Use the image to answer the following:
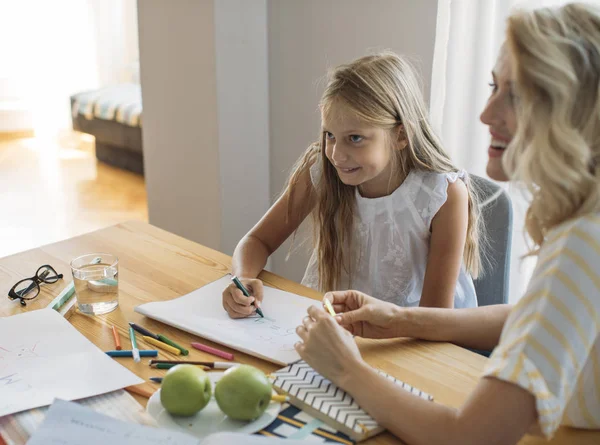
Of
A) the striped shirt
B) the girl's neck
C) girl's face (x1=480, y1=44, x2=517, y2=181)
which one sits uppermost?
girl's face (x1=480, y1=44, x2=517, y2=181)

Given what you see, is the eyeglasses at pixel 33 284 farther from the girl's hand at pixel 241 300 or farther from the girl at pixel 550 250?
the girl at pixel 550 250

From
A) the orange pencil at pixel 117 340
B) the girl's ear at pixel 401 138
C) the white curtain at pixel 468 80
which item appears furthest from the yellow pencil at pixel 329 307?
the white curtain at pixel 468 80

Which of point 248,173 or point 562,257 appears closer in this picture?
point 562,257

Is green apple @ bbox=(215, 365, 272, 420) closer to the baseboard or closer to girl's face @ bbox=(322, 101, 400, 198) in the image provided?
girl's face @ bbox=(322, 101, 400, 198)

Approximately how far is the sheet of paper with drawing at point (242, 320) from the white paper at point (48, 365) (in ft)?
0.50

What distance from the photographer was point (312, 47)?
2.47m

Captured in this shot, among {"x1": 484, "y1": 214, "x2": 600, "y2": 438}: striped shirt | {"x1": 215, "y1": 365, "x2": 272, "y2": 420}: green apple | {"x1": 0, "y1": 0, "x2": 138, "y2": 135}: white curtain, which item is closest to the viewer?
{"x1": 484, "y1": 214, "x2": 600, "y2": 438}: striped shirt

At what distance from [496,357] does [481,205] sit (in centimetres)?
76

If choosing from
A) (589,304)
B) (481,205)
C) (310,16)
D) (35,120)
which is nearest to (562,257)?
(589,304)

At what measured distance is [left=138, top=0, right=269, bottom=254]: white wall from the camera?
2.43 meters

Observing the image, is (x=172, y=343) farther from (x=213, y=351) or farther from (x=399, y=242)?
(x=399, y=242)

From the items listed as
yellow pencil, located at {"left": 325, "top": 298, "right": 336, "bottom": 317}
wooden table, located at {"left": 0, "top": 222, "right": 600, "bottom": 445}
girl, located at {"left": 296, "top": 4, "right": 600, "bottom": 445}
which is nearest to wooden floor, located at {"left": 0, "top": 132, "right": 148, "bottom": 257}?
wooden table, located at {"left": 0, "top": 222, "right": 600, "bottom": 445}

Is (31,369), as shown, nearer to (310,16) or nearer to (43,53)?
(310,16)

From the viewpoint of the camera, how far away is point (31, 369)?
42.4 inches
